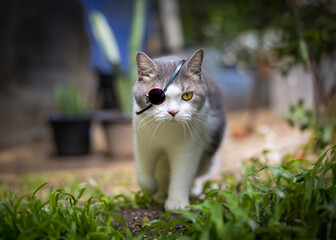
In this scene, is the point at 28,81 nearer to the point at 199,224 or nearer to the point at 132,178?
the point at 132,178

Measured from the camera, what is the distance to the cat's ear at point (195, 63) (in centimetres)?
153

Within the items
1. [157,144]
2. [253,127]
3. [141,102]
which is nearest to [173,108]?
[141,102]

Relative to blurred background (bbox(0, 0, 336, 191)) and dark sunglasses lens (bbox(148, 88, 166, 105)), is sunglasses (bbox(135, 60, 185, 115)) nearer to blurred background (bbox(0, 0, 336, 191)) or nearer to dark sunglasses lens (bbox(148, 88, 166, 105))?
dark sunglasses lens (bbox(148, 88, 166, 105))

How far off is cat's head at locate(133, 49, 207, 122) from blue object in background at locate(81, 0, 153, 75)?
3.51 m

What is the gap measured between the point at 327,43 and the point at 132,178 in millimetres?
2278

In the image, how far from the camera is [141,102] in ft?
5.14

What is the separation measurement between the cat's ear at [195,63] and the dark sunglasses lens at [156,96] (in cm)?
22

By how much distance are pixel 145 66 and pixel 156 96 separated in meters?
0.20

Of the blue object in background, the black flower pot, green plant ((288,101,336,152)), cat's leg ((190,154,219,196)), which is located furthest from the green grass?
the blue object in background

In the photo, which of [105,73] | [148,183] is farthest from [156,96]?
[105,73]

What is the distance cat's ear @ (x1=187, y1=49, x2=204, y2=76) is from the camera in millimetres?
1532

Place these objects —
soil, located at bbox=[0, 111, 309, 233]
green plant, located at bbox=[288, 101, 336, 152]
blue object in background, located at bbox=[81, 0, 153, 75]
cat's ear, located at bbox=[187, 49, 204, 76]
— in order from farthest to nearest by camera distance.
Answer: blue object in background, located at bbox=[81, 0, 153, 75]
soil, located at bbox=[0, 111, 309, 233]
green plant, located at bbox=[288, 101, 336, 152]
cat's ear, located at bbox=[187, 49, 204, 76]

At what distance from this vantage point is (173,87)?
4.87 ft

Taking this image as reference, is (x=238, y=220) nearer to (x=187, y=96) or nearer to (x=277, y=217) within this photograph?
(x=277, y=217)
